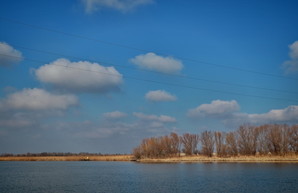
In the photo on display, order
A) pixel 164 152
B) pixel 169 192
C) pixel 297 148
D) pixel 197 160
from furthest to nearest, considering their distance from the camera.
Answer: pixel 164 152 < pixel 197 160 < pixel 297 148 < pixel 169 192

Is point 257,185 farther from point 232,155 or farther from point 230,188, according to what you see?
point 232,155

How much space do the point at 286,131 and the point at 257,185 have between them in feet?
165

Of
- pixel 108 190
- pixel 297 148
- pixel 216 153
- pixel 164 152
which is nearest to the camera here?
pixel 108 190

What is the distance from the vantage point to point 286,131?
Result: 69.8 meters

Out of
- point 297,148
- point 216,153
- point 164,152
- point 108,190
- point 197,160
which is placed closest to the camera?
point 108,190

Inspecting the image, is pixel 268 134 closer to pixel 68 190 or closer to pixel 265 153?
pixel 265 153

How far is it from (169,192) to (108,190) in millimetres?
5192

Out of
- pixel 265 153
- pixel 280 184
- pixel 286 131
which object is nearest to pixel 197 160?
pixel 265 153

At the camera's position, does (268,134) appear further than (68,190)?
Yes

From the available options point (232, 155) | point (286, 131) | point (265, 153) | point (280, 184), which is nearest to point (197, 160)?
point (232, 155)

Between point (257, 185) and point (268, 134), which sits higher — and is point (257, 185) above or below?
below

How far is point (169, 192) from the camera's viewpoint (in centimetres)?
2292

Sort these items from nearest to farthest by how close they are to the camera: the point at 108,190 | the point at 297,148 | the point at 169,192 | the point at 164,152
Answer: the point at 169,192
the point at 108,190
the point at 297,148
the point at 164,152

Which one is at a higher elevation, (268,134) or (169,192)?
(268,134)
